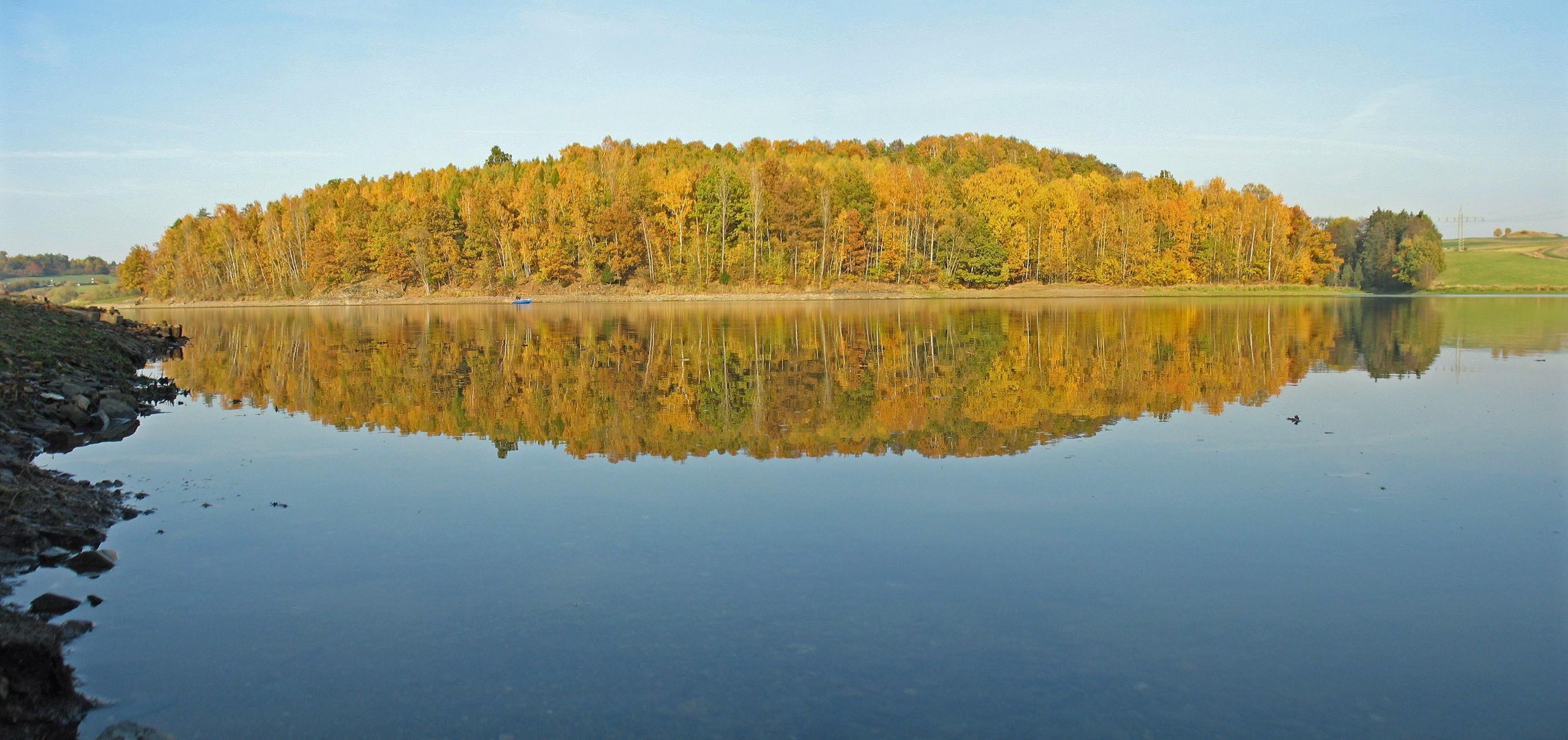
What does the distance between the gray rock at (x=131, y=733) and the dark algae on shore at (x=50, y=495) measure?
0.25 m

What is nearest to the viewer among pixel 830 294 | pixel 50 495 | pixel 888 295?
pixel 50 495

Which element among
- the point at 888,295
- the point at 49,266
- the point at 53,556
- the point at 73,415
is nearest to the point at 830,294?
the point at 888,295

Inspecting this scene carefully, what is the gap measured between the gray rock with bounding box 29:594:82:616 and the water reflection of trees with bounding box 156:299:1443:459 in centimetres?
588

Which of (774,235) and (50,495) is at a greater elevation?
(774,235)

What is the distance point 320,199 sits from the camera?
10250 centimetres

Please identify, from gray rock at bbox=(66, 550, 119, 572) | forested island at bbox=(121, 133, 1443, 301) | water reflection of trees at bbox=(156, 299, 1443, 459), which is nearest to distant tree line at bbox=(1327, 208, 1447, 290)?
forested island at bbox=(121, 133, 1443, 301)

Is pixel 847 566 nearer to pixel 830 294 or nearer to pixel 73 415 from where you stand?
pixel 73 415

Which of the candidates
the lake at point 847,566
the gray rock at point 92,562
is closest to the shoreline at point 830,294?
the lake at point 847,566

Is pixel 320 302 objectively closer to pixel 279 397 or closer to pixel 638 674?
pixel 279 397

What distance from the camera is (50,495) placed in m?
8.88

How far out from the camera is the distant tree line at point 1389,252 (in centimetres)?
9006

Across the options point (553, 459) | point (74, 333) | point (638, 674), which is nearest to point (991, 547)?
point (638, 674)

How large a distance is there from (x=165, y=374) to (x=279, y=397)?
6916 millimetres

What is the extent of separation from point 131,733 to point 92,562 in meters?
3.64
